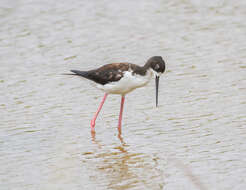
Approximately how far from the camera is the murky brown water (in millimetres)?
6648

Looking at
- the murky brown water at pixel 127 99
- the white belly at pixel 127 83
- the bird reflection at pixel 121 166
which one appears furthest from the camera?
the white belly at pixel 127 83

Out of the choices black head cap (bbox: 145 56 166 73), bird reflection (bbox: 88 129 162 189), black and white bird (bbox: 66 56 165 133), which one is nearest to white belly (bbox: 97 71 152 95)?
black and white bird (bbox: 66 56 165 133)

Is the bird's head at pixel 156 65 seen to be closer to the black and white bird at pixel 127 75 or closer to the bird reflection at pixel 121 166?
the black and white bird at pixel 127 75

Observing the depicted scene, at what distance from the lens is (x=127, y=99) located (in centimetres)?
960

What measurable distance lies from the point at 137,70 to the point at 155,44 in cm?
408

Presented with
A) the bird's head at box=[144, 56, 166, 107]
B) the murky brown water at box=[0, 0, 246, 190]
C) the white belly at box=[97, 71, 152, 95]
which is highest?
the bird's head at box=[144, 56, 166, 107]

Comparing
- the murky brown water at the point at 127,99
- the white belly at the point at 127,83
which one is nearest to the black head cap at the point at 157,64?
the white belly at the point at 127,83

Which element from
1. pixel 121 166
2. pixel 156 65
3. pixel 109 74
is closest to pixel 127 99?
pixel 109 74

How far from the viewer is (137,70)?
8.19m

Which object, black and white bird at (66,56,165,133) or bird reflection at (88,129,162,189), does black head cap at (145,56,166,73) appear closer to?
black and white bird at (66,56,165,133)

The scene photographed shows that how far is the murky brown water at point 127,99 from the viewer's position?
6.65 meters

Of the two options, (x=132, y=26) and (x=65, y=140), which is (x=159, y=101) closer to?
(x=65, y=140)

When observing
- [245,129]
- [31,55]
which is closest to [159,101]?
[245,129]

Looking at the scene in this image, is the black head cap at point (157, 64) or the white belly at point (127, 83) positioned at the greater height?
the black head cap at point (157, 64)
